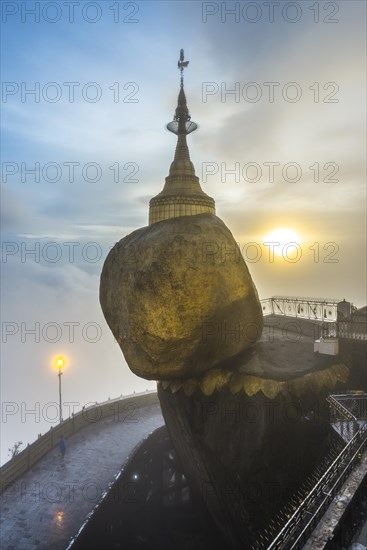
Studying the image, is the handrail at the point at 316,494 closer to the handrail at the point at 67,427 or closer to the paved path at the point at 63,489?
the paved path at the point at 63,489

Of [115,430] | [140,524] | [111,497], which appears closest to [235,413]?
[111,497]

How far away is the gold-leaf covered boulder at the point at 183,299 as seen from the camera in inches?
434

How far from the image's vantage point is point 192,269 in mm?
11023

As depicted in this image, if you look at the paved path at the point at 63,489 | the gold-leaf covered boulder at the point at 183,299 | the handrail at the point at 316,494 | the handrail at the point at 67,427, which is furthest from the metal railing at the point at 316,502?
the handrail at the point at 67,427

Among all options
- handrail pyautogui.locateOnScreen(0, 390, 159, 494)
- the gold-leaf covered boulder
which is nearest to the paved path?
handrail pyautogui.locateOnScreen(0, 390, 159, 494)

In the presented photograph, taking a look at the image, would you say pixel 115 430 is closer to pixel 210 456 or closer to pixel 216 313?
pixel 210 456

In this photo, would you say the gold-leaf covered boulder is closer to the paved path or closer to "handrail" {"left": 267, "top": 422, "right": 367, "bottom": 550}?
"handrail" {"left": 267, "top": 422, "right": 367, "bottom": 550}

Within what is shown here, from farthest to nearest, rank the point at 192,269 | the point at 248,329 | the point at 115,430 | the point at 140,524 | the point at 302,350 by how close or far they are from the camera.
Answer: the point at 115,430, the point at 140,524, the point at 302,350, the point at 248,329, the point at 192,269

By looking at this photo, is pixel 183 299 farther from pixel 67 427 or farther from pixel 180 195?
pixel 67 427

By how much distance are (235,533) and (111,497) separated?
5.48 metres

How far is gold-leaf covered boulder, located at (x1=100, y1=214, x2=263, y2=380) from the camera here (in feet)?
36.2

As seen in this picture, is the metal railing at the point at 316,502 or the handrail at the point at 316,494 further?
the handrail at the point at 316,494

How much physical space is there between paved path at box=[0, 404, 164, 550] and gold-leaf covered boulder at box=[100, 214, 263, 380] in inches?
258

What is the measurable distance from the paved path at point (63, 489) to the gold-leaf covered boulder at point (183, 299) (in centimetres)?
655
